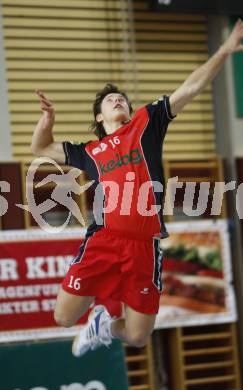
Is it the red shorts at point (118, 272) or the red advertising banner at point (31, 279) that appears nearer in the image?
the red shorts at point (118, 272)

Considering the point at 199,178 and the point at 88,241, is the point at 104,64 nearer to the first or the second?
the point at 199,178

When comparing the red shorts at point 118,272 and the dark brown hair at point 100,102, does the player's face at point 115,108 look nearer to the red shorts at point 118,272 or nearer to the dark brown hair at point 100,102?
the dark brown hair at point 100,102

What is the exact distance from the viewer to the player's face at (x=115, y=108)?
5.44 metres

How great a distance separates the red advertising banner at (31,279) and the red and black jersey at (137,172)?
322 centimetres

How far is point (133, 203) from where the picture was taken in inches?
203

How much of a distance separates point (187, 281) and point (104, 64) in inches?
109

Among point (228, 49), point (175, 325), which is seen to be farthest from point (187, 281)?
point (228, 49)

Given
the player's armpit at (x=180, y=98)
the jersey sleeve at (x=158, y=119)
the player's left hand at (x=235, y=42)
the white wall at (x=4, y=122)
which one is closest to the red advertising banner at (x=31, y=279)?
the white wall at (x=4, y=122)

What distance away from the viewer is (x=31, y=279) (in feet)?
27.8

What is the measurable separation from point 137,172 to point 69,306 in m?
1.01

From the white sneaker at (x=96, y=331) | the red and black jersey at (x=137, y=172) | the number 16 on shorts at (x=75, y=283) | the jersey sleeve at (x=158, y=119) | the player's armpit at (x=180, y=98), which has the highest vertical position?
the player's armpit at (x=180, y=98)

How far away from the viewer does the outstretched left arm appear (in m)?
4.71

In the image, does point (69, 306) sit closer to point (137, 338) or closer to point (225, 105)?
point (137, 338)

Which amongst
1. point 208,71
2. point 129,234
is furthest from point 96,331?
point 208,71
